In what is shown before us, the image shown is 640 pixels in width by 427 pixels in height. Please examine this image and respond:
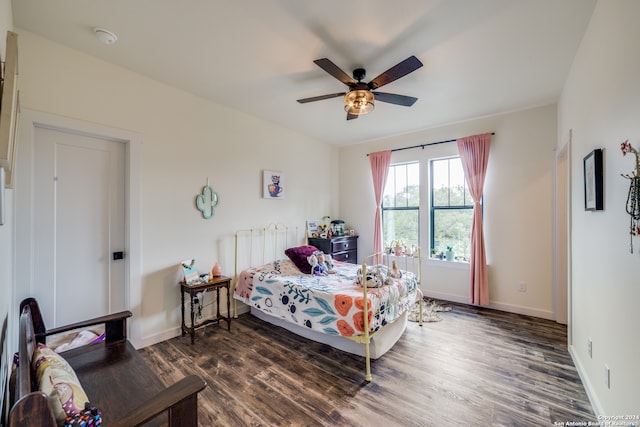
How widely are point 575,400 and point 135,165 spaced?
427 centimetres

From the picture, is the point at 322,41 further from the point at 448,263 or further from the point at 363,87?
the point at 448,263

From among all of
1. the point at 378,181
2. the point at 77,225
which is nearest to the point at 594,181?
the point at 378,181

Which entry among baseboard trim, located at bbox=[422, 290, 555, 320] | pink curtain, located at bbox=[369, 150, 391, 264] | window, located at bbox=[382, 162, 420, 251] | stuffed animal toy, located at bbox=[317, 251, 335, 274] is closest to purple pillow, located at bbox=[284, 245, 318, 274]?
stuffed animal toy, located at bbox=[317, 251, 335, 274]

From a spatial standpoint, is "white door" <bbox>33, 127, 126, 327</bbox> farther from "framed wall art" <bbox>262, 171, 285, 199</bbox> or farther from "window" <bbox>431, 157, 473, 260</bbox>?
"window" <bbox>431, 157, 473, 260</bbox>

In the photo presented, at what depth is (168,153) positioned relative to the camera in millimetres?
2926

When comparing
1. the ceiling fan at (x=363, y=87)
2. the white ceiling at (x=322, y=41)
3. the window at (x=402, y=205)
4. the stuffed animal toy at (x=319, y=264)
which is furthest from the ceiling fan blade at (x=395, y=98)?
the window at (x=402, y=205)

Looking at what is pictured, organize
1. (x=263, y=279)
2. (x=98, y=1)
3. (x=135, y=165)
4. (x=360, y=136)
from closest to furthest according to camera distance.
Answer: (x=98, y=1) < (x=135, y=165) < (x=263, y=279) < (x=360, y=136)

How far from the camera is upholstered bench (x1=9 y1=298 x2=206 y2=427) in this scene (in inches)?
32.7

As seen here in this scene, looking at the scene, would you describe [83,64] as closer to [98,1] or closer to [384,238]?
[98,1]

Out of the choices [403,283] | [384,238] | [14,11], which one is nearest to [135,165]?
[14,11]

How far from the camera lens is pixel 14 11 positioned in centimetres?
186

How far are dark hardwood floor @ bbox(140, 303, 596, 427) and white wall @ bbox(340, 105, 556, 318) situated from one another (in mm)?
574

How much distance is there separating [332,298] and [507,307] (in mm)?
2832

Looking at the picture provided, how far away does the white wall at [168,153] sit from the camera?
7.38 feet
